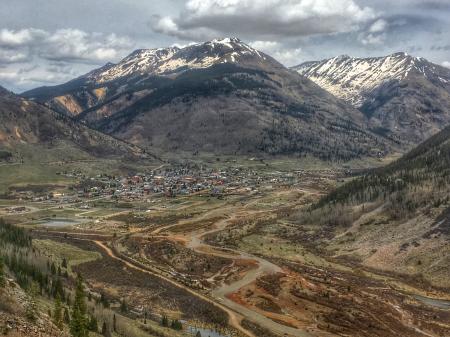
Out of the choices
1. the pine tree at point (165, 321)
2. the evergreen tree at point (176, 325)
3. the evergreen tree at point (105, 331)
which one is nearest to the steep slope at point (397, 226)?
the evergreen tree at point (176, 325)

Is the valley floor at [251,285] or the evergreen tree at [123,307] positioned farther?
the evergreen tree at [123,307]

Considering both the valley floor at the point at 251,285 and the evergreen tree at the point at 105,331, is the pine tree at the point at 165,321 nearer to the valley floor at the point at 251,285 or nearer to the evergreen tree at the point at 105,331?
the valley floor at the point at 251,285

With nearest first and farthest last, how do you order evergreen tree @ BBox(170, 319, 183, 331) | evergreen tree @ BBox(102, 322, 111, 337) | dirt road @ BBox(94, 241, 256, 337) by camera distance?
evergreen tree @ BBox(102, 322, 111, 337)
evergreen tree @ BBox(170, 319, 183, 331)
dirt road @ BBox(94, 241, 256, 337)

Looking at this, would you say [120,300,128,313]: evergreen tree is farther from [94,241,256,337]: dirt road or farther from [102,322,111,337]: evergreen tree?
[102,322,111,337]: evergreen tree

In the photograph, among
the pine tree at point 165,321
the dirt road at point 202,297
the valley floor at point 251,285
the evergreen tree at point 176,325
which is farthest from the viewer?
the valley floor at point 251,285

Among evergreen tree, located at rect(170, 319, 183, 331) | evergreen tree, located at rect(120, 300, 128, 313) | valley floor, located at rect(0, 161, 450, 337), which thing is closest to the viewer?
evergreen tree, located at rect(170, 319, 183, 331)

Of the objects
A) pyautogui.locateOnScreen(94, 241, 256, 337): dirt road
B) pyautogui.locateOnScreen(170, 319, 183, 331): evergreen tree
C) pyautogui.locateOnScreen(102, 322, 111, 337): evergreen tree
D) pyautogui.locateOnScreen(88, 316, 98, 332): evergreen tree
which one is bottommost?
pyautogui.locateOnScreen(94, 241, 256, 337): dirt road

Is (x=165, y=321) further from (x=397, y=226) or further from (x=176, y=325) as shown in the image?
(x=397, y=226)

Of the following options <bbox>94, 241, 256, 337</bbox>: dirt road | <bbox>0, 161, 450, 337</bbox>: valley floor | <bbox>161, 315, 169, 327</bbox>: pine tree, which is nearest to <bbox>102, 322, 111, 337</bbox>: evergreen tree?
<bbox>0, 161, 450, 337</bbox>: valley floor

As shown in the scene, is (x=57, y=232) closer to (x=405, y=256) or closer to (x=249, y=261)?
(x=249, y=261)
